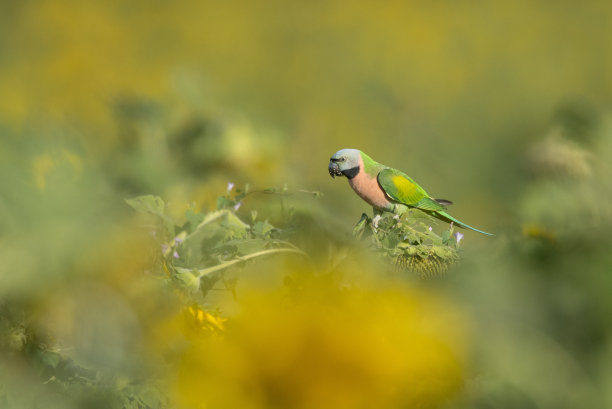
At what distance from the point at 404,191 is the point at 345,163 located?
15 mm

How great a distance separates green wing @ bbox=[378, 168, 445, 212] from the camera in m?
0.16

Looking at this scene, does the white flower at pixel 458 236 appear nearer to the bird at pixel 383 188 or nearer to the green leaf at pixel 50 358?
the bird at pixel 383 188

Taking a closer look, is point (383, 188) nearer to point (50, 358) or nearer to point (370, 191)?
point (370, 191)

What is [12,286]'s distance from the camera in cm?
19

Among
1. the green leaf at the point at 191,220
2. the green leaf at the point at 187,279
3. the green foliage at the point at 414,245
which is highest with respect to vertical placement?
the green foliage at the point at 414,245

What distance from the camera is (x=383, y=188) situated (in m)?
0.16

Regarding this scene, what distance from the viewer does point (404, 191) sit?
162 mm

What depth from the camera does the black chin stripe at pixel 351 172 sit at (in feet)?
0.53

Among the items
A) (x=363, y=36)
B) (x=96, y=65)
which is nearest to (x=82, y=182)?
(x=96, y=65)

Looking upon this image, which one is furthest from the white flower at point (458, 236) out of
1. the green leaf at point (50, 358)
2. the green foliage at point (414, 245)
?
the green leaf at point (50, 358)

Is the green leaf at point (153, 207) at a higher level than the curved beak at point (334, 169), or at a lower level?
lower

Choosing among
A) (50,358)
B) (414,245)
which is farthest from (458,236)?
(50,358)

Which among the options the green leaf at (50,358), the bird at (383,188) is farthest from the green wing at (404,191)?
the green leaf at (50,358)

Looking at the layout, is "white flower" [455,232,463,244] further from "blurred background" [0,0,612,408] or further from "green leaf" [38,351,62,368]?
"green leaf" [38,351,62,368]
